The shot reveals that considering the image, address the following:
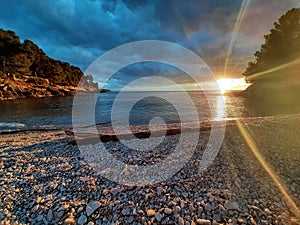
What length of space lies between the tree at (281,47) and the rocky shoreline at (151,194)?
38.2 m

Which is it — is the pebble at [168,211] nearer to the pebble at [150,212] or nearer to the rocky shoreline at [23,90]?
the pebble at [150,212]

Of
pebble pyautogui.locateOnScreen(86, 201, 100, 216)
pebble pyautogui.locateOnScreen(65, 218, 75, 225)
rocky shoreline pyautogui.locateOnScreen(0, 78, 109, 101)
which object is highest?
rocky shoreline pyautogui.locateOnScreen(0, 78, 109, 101)

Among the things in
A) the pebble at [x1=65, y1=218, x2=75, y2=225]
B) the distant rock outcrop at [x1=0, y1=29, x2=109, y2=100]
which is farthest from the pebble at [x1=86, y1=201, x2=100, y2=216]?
the distant rock outcrop at [x1=0, y1=29, x2=109, y2=100]

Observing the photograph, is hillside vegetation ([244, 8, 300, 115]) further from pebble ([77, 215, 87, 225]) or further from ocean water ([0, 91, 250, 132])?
pebble ([77, 215, 87, 225])

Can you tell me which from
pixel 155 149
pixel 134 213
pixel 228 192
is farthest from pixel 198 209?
pixel 155 149

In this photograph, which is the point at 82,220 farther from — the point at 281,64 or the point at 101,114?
the point at 281,64

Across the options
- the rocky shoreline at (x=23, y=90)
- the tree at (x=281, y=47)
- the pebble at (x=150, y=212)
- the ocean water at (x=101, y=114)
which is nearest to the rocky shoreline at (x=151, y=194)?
the pebble at (x=150, y=212)

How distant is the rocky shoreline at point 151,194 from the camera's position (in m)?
2.95

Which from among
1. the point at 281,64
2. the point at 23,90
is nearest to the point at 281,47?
the point at 281,64

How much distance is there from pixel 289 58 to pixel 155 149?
41.5m

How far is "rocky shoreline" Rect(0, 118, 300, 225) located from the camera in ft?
9.69

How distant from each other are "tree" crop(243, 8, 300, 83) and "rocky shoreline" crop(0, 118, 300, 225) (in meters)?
38.2

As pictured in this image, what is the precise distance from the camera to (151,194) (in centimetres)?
351

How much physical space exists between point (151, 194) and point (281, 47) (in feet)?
149
